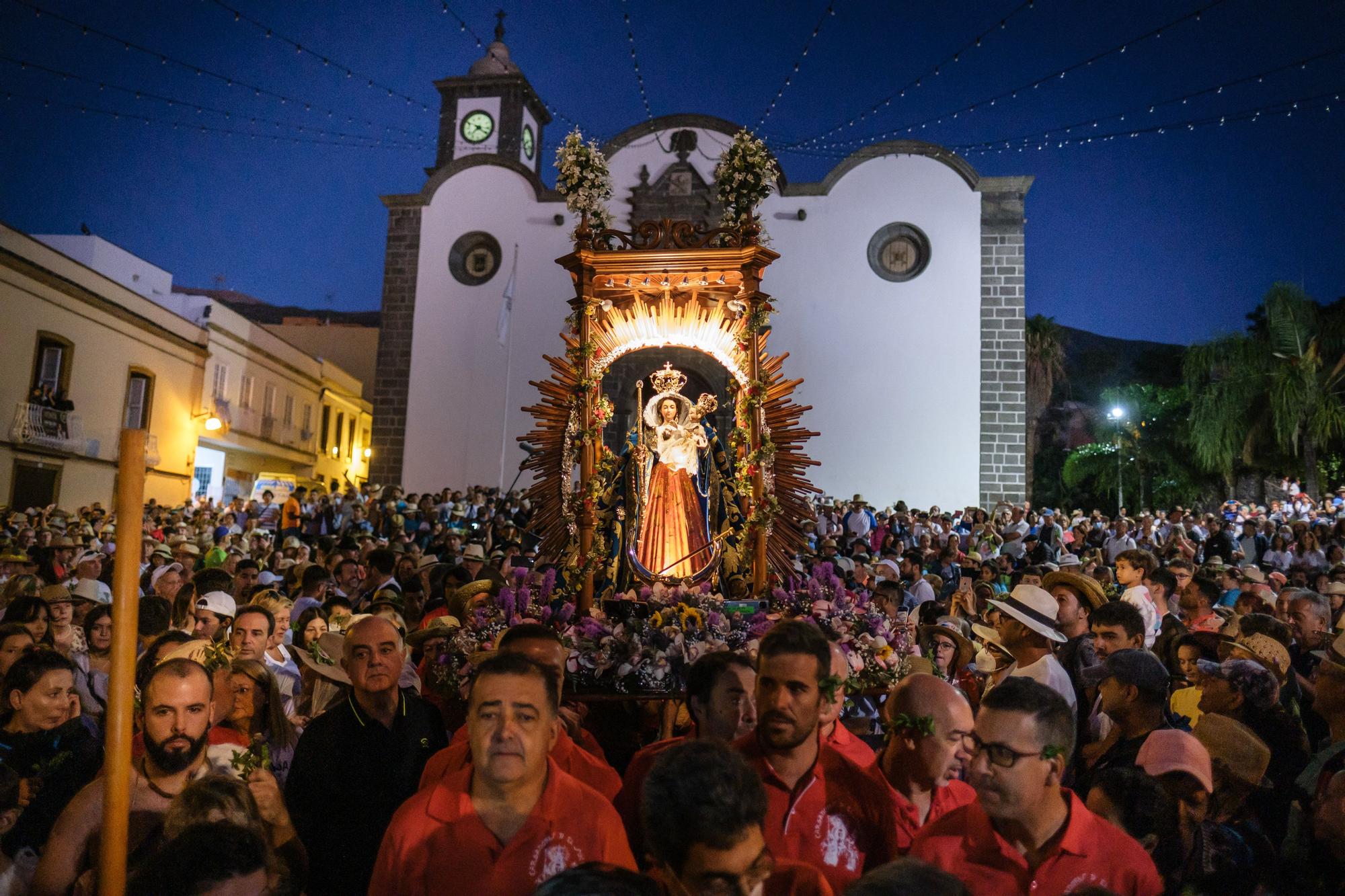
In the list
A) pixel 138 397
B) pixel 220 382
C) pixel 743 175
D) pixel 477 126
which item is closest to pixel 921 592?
pixel 743 175

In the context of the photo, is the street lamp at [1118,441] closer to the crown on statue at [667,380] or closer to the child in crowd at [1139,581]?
the child in crowd at [1139,581]

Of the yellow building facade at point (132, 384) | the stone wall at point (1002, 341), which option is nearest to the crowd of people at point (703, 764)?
the yellow building facade at point (132, 384)

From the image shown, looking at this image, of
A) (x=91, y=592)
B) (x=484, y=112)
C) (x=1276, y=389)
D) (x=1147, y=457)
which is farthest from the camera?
(x=1147, y=457)

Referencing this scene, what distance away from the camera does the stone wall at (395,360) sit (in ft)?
78.1

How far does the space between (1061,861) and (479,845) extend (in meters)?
1.51

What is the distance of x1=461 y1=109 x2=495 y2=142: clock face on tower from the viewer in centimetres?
3045

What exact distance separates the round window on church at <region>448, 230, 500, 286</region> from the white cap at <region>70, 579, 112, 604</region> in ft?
55.9

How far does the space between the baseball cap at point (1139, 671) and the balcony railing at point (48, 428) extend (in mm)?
22080

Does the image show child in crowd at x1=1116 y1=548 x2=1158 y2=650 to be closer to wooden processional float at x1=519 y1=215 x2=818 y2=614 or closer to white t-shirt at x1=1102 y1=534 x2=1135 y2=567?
wooden processional float at x1=519 y1=215 x2=818 y2=614

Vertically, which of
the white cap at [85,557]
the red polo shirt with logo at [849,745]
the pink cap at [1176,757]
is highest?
the white cap at [85,557]

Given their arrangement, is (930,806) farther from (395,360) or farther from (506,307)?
(395,360)

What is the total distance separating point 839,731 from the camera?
133 inches

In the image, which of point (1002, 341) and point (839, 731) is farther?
point (1002, 341)

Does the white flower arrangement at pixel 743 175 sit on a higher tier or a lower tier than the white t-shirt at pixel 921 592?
higher
